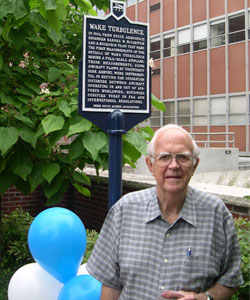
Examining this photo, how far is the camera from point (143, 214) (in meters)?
2.29

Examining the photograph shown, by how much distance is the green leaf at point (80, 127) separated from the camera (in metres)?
3.84

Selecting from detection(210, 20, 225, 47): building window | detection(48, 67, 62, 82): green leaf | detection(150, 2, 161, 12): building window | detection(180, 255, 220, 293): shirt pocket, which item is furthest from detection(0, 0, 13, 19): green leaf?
detection(150, 2, 161, 12): building window

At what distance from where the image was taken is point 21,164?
4555 mm

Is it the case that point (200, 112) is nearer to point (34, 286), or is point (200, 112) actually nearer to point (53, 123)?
point (53, 123)

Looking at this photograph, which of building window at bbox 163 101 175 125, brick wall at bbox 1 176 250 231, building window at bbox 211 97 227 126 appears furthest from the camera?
building window at bbox 163 101 175 125

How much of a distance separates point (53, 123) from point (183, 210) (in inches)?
81.1

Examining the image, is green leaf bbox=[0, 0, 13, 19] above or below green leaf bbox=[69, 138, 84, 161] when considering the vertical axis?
above

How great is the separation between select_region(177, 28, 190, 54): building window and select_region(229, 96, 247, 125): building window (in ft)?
16.2

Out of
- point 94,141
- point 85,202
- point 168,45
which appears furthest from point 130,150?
point 168,45

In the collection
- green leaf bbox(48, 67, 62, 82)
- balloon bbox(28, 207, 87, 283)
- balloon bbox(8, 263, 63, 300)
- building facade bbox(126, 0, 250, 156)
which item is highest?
building facade bbox(126, 0, 250, 156)

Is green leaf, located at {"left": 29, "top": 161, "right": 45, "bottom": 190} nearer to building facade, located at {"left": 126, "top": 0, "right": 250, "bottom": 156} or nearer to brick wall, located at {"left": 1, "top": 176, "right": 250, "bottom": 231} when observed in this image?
brick wall, located at {"left": 1, "top": 176, "right": 250, "bottom": 231}

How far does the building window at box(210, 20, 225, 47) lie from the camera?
26016mm

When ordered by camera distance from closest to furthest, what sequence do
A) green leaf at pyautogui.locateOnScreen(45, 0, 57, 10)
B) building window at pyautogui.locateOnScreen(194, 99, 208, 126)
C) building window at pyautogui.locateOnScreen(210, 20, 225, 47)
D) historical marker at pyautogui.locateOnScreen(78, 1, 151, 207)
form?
green leaf at pyautogui.locateOnScreen(45, 0, 57, 10) < historical marker at pyautogui.locateOnScreen(78, 1, 151, 207) < building window at pyautogui.locateOnScreen(210, 20, 225, 47) < building window at pyautogui.locateOnScreen(194, 99, 208, 126)

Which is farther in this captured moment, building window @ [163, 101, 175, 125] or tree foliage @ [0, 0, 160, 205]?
building window @ [163, 101, 175, 125]
